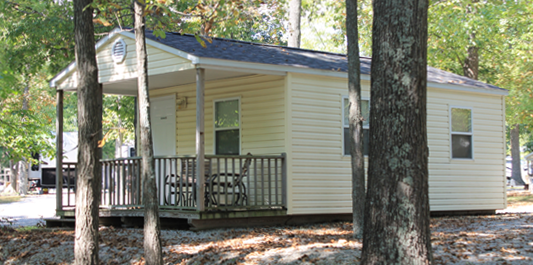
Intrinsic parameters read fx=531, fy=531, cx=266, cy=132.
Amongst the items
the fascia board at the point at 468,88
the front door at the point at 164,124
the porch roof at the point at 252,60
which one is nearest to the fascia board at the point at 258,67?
the porch roof at the point at 252,60

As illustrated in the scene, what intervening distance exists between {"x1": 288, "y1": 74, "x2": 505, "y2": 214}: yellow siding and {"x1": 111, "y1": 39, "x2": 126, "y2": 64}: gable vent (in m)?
3.51

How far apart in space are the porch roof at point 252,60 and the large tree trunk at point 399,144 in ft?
16.3

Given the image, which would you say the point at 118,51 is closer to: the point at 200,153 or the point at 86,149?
the point at 200,153

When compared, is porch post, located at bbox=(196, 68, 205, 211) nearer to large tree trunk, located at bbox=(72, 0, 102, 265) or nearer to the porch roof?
the porch roof

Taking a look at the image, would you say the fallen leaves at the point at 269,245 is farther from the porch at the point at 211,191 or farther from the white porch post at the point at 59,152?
the white porch post at the point at 59,152

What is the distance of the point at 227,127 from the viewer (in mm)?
11859

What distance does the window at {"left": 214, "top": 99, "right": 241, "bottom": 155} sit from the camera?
11.8m

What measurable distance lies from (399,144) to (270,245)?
3560 millimetres

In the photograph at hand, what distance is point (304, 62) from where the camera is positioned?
11.0 m

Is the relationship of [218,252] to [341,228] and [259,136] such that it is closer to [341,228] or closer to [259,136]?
[341,228]

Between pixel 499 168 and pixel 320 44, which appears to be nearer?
pixel 499 168

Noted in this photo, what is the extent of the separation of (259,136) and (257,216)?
186 centimetres

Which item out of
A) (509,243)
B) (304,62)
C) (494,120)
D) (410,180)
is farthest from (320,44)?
(410,180)

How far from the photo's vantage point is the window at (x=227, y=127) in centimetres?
1175
